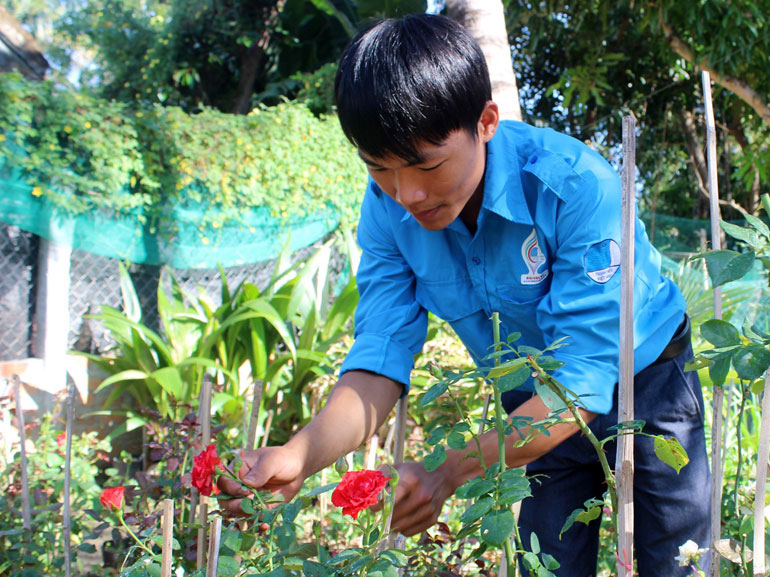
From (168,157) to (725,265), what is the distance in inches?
154

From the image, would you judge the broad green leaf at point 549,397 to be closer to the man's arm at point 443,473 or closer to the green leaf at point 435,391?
the green leaf at point 435,391

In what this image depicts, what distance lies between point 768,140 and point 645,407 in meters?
7.96

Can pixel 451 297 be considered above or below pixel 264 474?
above

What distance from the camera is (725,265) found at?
2.48 feet

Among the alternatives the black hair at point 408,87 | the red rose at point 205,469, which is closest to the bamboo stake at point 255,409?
the red rose at point 205,469

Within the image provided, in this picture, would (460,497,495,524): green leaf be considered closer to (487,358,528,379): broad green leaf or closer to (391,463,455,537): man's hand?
(487,358,528,379): broad green leaf

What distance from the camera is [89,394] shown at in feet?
12.3

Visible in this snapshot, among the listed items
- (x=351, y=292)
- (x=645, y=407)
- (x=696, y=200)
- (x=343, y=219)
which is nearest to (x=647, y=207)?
(x=696, y=200)

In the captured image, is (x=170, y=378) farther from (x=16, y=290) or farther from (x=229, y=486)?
(x=229, y=486)

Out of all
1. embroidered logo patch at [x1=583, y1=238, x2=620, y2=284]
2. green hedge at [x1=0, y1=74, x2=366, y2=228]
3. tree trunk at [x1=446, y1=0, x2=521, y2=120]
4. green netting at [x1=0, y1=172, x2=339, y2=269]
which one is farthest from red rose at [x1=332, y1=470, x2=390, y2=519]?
green hedge at [x1=0, y1=74, x2=366, y2=228]

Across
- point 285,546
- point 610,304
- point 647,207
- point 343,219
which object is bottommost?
point 285,546

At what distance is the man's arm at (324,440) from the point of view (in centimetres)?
105

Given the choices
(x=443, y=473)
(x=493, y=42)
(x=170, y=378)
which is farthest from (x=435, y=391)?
(x=170, y=378)

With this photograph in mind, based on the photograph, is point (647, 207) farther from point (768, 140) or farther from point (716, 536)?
point (716, 536)
